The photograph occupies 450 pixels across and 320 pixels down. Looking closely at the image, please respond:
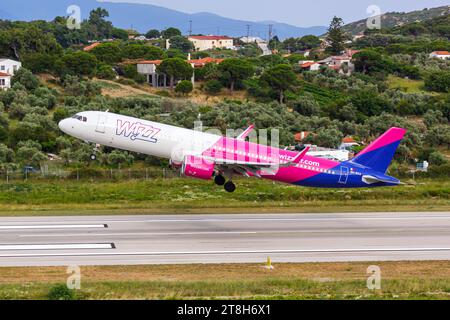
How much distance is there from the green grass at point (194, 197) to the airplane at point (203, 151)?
15.2 feet

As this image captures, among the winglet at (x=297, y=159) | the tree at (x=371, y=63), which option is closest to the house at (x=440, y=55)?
the tree at (x=371, y=63)

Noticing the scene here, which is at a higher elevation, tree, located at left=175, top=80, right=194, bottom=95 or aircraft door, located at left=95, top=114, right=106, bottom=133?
tree, located at left=175, top=80, right=194, bottom=95

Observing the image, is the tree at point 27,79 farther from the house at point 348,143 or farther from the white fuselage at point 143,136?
the white fuselage at point 143,136

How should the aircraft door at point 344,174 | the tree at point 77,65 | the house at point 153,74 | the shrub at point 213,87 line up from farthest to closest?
the house at point 153,74, the shrub at point 213,87, the tree at point 77,65, the aircraft door at point 344,174

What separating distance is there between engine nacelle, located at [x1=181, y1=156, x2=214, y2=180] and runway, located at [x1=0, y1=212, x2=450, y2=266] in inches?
114

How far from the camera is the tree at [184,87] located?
11894cm

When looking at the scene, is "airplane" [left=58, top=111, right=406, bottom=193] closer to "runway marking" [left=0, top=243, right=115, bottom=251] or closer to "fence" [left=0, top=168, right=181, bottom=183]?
"runway marking" [left=0, top=243, right=115, bottom=251]

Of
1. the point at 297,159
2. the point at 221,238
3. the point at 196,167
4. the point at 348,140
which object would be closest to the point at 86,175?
the point at 196,167

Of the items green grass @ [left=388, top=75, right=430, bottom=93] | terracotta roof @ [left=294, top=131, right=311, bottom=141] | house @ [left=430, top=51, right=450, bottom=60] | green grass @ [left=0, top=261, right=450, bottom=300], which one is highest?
house @ [left=430, top=51, right=450, bottom=60]

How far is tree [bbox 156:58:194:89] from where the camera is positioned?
125125 millimetres

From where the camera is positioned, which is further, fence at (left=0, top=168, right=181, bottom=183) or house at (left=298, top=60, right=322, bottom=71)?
house at (left=298, top=60, right=322, bottom=71)

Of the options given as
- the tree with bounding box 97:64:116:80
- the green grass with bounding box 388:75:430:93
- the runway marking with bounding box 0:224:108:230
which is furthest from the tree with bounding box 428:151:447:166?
Answer: the tree with bounding box 97:64:116:80

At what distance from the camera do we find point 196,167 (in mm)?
43125

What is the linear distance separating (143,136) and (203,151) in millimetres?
3457
